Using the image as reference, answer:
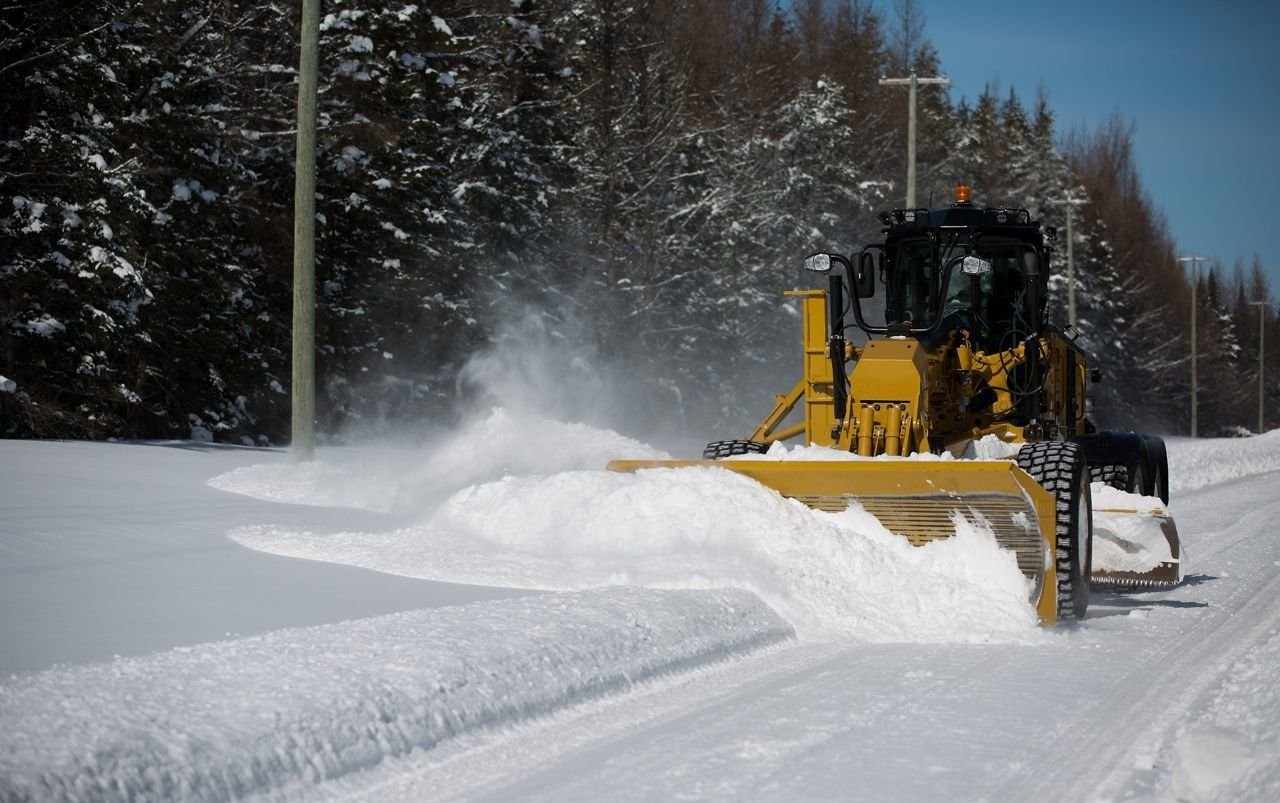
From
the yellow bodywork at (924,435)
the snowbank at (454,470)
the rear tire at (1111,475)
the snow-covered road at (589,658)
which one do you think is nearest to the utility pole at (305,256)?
the snowbank at (454,470)

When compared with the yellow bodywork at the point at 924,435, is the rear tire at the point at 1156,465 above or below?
below

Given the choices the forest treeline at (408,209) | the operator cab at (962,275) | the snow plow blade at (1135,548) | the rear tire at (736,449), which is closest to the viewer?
the snow plow blade at (1135,548)

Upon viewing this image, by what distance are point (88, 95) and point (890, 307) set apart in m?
13.2

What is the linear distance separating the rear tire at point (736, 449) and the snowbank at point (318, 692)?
3620 mm

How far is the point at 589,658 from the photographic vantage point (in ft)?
19.4

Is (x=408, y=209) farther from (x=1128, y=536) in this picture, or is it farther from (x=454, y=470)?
(x=1128, y=536)

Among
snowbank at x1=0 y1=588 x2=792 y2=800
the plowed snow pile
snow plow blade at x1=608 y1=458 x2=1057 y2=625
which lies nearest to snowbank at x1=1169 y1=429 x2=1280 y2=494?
snow plow blade at x1=608 y1=458 x2=1057 y2=625

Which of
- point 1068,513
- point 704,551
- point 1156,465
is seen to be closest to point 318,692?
point 704,551

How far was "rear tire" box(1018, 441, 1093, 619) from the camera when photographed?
785cm

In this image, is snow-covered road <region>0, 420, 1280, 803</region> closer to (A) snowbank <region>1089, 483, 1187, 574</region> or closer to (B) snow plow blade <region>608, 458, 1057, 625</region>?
(B) snow plow blade <region>608, 458, 1057, 625</region>

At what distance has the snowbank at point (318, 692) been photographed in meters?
4.02

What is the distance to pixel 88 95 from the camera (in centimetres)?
1892

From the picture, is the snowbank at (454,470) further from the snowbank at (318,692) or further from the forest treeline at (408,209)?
the forest treeline at (408,209)

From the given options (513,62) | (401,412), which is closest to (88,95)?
(401,412)
